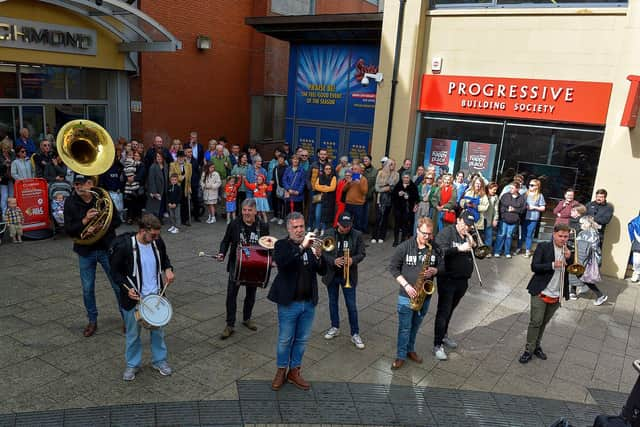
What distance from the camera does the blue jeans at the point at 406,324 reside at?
19.5 ft

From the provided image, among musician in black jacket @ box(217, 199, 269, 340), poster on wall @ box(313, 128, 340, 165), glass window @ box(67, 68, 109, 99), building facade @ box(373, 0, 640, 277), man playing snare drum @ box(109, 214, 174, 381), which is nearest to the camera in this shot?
man playing snare drum @ box(109, 214, 174, 381)

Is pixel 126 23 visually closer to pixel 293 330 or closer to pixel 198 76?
pixel 198 76

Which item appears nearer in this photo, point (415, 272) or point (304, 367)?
point (415, 272)

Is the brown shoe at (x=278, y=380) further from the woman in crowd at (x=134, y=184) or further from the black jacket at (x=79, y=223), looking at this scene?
the woman in crowd at (x=134, y=184)

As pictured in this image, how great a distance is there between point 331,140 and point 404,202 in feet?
14.0

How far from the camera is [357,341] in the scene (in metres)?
6.63

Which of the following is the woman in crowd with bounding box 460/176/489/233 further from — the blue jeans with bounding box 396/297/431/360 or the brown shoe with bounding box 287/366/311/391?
the brown shoe with bounding box 287/366/311/391

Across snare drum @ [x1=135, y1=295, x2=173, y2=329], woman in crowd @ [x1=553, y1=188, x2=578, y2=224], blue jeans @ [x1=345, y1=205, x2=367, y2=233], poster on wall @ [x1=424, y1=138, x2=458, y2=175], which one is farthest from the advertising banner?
woman in crowd @ [x1=553, y1=188, x2=578, y2=224]

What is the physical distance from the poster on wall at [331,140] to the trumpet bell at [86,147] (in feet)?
26.0

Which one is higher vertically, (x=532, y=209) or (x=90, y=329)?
(x=532, y=209)

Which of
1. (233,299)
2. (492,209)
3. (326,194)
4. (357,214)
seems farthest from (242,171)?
(233,299)

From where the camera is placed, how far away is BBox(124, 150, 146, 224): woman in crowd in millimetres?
11609

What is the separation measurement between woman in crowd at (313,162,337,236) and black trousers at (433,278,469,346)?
5555 mm

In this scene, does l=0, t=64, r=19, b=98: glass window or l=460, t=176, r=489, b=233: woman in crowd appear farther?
l=0, t=64, r=19, b=98: glass window
